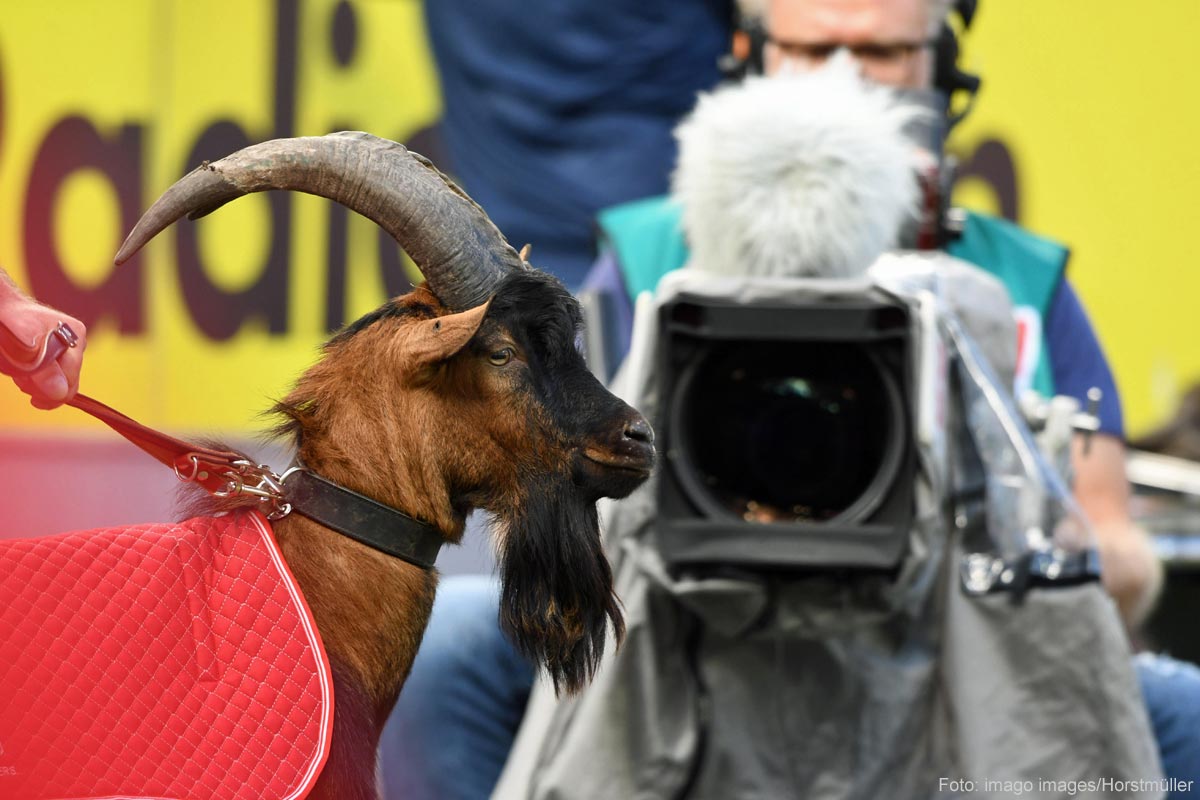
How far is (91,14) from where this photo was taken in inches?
195

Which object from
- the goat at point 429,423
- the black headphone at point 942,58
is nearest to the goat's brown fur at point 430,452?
the goat at point 429,423

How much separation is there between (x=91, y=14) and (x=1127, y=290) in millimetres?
3343

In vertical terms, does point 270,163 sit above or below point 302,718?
above

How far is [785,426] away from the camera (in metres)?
2.82

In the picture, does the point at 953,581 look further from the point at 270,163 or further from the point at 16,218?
the point at 16,218

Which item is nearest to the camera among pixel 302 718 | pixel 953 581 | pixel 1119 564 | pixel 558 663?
pixel 302 718

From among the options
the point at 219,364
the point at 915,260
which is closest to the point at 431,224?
the point at 915,260

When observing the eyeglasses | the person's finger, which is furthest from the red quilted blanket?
the eyeglasses

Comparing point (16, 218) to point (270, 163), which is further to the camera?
point (16, 218)

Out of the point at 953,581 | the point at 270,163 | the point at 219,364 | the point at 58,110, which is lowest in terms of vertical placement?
the point at 219,364

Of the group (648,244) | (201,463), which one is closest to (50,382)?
(201,463)

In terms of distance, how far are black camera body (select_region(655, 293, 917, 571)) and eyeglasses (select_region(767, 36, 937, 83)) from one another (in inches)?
39.0

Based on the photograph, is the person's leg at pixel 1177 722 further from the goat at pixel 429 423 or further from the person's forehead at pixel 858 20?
the goat at pixel 429 423

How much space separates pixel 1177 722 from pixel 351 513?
75.0 inches
